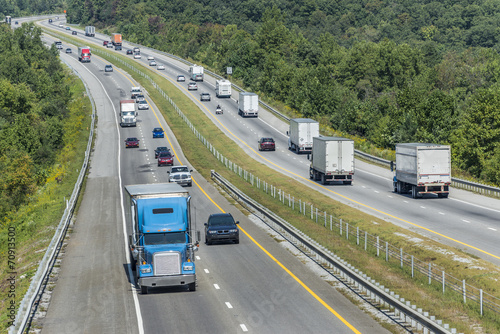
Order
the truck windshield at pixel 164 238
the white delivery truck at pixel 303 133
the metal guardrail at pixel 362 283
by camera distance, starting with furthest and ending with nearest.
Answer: the white delivery truck at pixel 303 133 → the truck windshield at pixel 164 238 → the metal guardrail at pixel 362 283

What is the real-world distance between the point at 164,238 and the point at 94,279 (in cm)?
507

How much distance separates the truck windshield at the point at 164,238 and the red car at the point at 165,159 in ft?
152

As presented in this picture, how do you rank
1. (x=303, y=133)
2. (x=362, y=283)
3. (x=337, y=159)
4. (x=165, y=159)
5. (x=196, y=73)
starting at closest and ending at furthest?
1. (x=362, y=283)
2. (x=337, y=159)
3. (x=165, y=159)
4. (x=303, y=133)
5. (x=196, y=73)

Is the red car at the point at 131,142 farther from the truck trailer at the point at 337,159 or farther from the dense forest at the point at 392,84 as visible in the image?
the truck trailer at the point at 337,159

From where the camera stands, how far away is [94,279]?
2875 centimetres

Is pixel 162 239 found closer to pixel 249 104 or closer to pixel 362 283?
pixel 362 283

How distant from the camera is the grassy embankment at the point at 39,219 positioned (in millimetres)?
31703

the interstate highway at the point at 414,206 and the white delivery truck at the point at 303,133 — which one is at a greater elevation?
the white delivery truck at the point at 303,133

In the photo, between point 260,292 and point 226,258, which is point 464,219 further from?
point 260,292

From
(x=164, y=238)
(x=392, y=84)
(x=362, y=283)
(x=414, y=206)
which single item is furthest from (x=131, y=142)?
(x=392, y=84)

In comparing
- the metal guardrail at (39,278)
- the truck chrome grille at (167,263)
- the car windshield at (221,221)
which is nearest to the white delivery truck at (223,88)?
the metal guardrail at (39,278)

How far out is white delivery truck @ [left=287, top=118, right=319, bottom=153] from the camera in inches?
3014

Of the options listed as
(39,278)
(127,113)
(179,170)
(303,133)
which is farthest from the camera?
(127,113)

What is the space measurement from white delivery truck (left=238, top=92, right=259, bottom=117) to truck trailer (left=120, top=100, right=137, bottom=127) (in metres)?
17.9
